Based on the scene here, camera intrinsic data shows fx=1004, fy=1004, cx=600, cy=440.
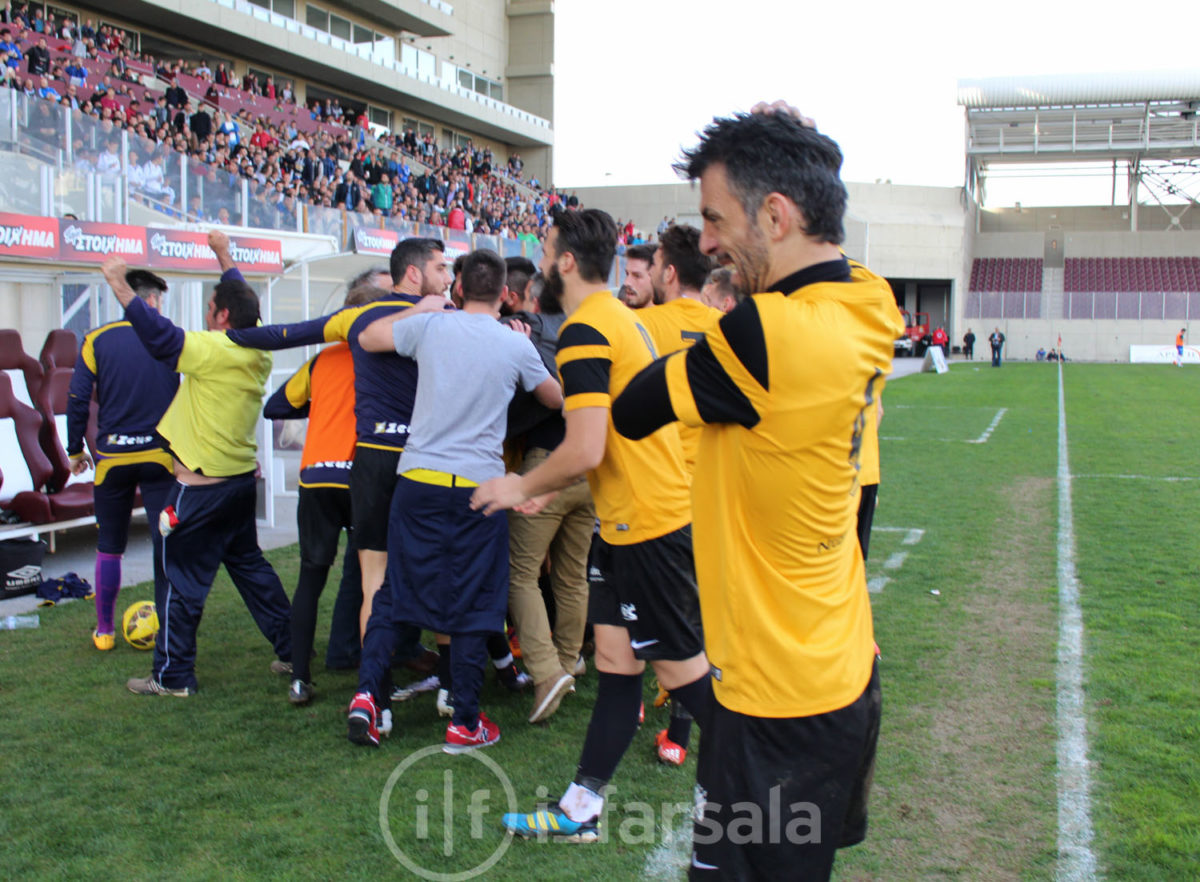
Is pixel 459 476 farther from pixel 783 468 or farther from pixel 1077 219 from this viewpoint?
pixel 1077 219

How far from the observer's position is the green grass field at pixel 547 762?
3359mm

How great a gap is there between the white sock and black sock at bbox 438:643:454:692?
1.43 metres

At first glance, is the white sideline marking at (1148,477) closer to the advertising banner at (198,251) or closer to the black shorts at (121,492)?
the advertising banner at (198,251)

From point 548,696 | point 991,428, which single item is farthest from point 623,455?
point 991,428

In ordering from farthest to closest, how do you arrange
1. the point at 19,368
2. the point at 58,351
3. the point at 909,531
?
the point at 909,531 < the point at 58,351 < the point at 19,368

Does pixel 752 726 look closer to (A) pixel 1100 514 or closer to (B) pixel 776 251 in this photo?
(B) pixel 776 251

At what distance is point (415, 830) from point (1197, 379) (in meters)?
36.6

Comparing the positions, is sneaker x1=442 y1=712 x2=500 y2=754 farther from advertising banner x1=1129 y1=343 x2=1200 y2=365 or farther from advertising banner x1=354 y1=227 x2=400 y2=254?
advertising banner x1=1129 y1=343 x2=1200 y2=365

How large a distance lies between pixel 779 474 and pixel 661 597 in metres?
1.56

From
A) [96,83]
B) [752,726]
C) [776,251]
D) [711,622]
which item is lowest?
[752,726]

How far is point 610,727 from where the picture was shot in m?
3.50

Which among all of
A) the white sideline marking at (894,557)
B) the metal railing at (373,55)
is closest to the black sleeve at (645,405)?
the white sideline marking at (894,557)

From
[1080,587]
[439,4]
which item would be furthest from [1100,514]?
[439,4]

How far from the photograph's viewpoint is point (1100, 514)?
989cm
